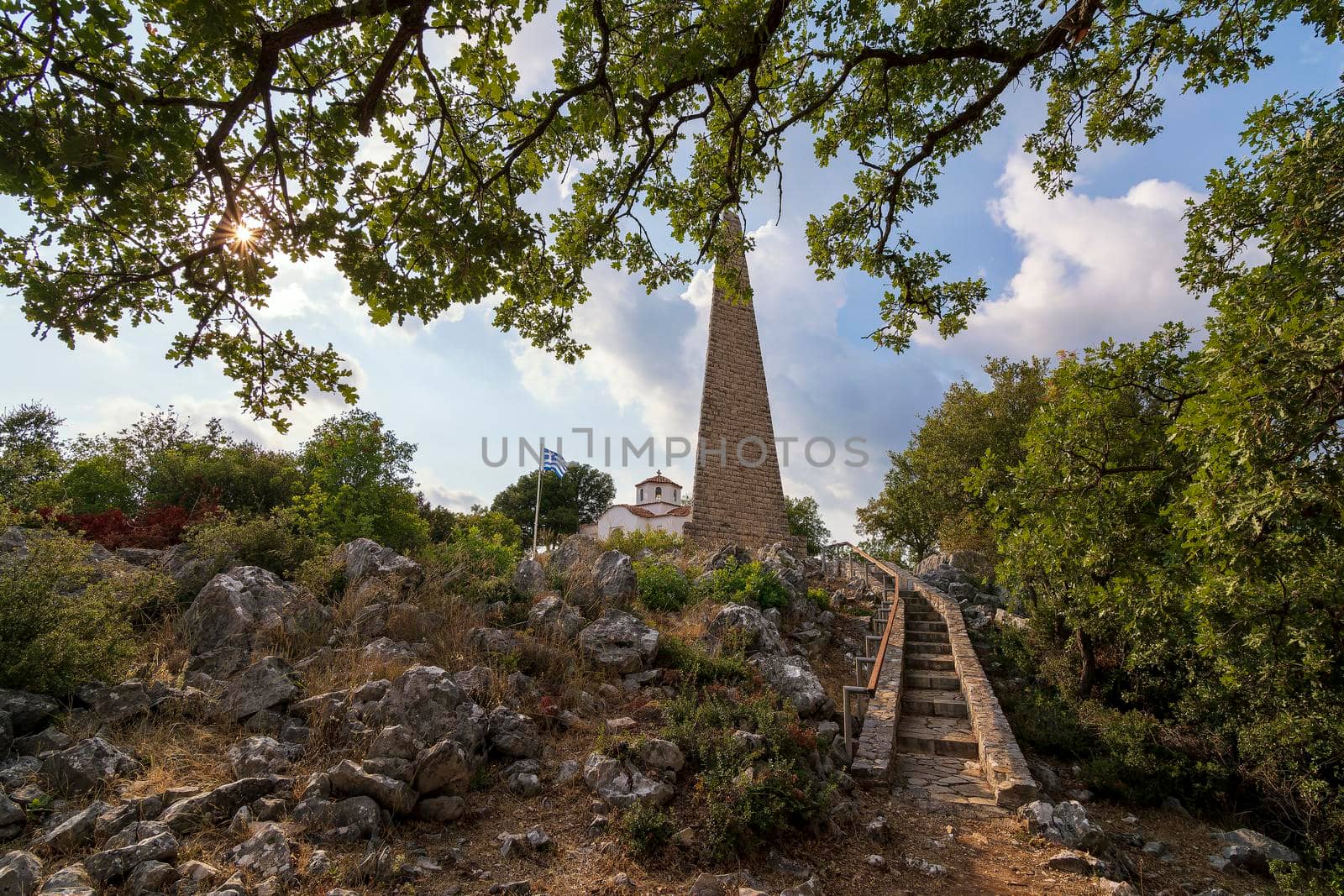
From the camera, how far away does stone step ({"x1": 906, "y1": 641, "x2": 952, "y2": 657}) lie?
36.1 ft

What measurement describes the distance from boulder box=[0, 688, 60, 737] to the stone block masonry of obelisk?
13.8 m

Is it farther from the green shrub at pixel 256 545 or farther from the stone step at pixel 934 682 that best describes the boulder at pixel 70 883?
the stone step at pixel 934 682

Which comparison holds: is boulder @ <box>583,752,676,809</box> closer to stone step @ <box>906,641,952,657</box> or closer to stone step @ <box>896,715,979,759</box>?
stone step @ <box>896,715,979,759</box>

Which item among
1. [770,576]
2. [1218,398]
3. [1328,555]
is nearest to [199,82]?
[1218,398]

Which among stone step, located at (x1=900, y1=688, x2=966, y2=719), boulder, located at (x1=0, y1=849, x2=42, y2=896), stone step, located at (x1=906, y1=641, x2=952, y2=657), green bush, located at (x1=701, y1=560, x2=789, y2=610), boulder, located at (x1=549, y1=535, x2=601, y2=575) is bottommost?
stone step, located at (x1=900, y1=688, x2=966, y2=719)

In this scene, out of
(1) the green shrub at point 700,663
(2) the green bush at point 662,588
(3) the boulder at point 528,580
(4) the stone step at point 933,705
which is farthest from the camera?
(2) the green bush at point 662,588

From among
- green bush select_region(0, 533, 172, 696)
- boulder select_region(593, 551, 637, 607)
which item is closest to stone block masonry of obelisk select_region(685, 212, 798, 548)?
boulder select_region(593, 551, 637, 607)

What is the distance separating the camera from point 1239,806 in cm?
673

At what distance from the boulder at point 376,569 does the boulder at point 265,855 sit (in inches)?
146

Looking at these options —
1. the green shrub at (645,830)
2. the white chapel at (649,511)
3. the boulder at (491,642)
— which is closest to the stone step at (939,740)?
the green shrub at (645,830)

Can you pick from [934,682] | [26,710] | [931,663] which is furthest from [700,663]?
[931,663]

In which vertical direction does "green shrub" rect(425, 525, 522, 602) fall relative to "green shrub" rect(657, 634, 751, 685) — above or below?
above

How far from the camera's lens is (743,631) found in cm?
791

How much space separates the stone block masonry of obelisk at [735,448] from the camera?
18.0m
